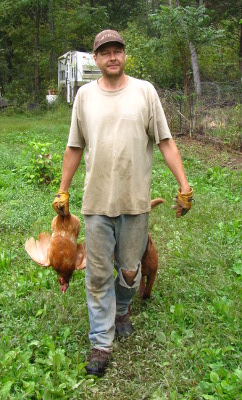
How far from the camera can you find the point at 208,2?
20969 millimetres

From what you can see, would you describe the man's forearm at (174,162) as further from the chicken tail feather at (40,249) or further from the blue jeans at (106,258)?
the chicken tail feather at (40,249)

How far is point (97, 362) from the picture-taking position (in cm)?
349

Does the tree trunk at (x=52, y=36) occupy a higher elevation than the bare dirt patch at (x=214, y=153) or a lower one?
higher

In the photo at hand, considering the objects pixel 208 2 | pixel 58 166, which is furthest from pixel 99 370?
pixel 208 2

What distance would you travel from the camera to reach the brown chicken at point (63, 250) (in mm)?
3957

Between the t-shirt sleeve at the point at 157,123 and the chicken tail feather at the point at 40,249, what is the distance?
1321 mm

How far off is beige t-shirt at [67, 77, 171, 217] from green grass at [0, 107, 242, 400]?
1.02m

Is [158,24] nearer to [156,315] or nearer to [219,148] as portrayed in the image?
[219,148]

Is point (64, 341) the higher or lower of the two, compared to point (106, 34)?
lower

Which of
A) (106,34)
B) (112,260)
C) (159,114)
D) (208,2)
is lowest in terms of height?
(112,260)

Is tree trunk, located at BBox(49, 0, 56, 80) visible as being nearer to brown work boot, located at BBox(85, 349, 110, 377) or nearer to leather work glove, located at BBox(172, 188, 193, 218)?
leather work glove, located at BBox(172, 188, 193, 218)

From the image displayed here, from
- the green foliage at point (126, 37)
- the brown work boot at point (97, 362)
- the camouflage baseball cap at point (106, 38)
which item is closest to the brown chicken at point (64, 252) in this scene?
the brown work boot at point (97, 362)

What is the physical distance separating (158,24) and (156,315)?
45.6 feet

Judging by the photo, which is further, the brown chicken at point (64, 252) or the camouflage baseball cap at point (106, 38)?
the brown chicken at point (64, 252)
